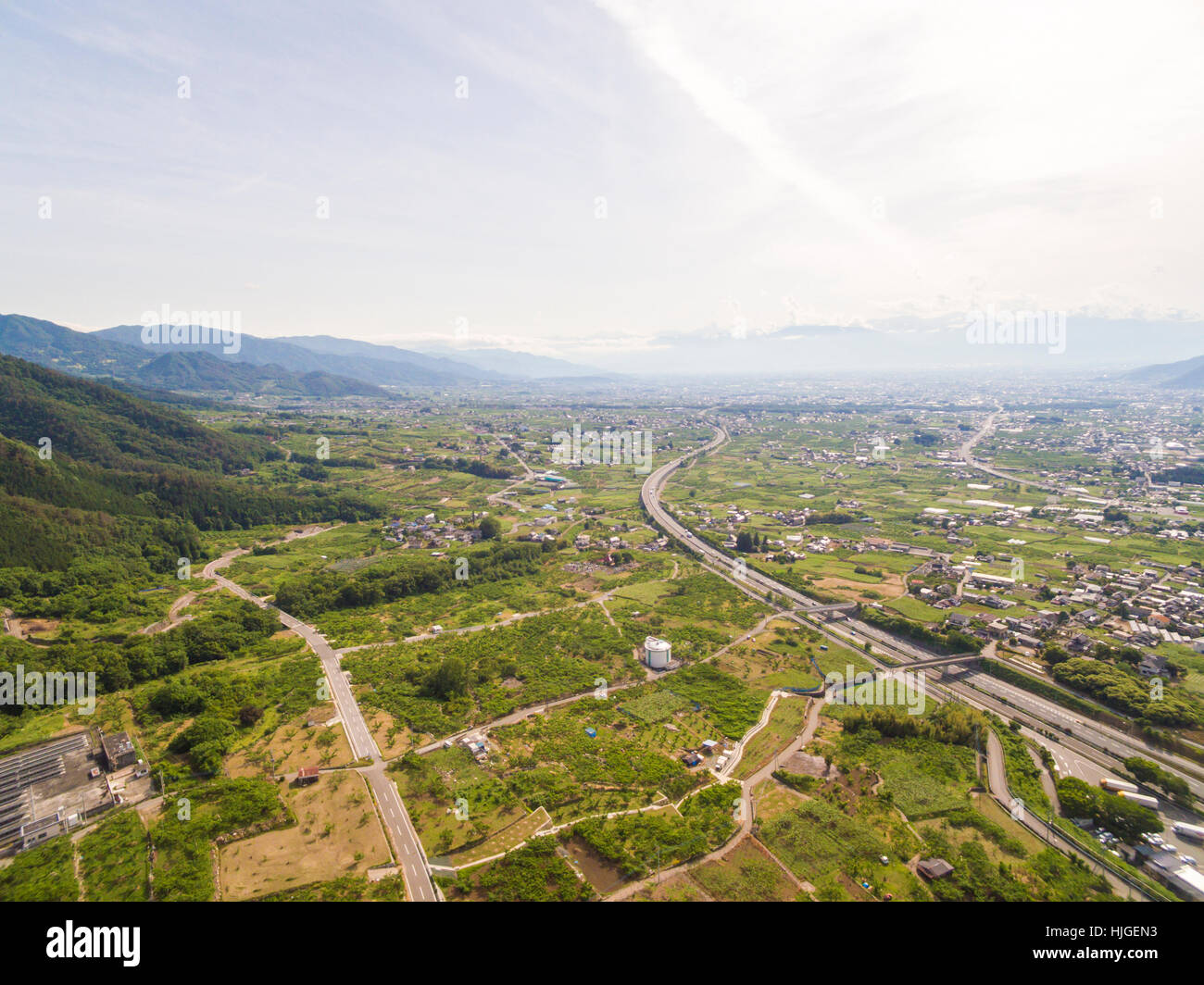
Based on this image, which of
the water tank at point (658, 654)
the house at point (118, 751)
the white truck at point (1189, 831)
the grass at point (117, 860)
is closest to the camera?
the grass at point (117, 860)

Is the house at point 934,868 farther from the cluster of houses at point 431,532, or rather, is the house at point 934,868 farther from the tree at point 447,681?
the cluster of houses at point 431,532

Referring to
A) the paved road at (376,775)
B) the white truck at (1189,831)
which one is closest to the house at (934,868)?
the white truck at (1189,831)

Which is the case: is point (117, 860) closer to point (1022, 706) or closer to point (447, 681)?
point (447, 681)

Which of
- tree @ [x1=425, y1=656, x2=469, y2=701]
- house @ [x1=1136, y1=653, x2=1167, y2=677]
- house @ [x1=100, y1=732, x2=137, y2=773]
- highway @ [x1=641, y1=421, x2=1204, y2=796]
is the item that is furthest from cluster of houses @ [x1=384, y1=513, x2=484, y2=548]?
house @ [x1=1136, y1=653, x2=1167, y2=677]

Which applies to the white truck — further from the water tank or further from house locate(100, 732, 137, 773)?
house locate(100, 732, 137, 773)

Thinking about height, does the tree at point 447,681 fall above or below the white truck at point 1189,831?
above

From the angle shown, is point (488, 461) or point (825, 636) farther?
point (488, 461)

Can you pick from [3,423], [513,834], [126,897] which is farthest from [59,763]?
[3,423]
